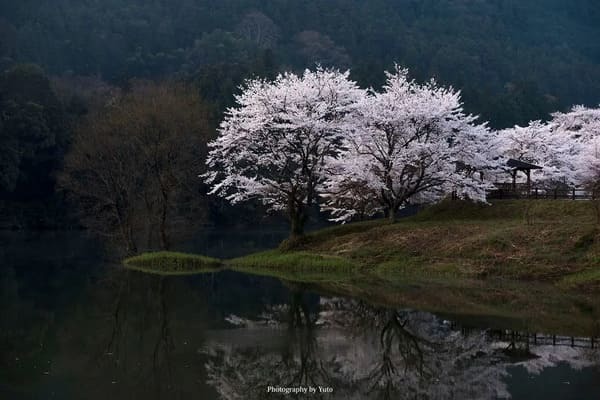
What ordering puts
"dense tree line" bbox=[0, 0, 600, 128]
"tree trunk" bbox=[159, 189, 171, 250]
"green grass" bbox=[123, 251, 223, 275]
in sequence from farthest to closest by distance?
1. "dense tree line" bbox=[0, 0, 600, 128]
2. "tree trunk" bbox=[159, 189, 171, 250]
3. "green grass" bbox=[123, 251, 223, 275]

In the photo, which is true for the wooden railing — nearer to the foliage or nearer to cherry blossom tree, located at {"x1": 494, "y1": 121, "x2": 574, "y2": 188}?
cherry blossom tree, located at {"x1": 494, "y1": 121, "x2": 574, "y2": 188}

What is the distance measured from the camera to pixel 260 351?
1825 centimetres

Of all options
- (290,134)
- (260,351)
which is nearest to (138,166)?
(290,134)

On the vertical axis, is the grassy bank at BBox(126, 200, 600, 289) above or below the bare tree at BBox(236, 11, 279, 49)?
below

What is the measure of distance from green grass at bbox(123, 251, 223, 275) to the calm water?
769cm

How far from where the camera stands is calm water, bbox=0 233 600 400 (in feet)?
48.4

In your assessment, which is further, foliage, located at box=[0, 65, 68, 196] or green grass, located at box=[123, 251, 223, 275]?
foliage, located at box=[0, 65, 68, 196]

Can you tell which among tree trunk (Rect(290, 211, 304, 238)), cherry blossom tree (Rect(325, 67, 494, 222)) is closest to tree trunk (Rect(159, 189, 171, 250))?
tree trunk (Rect(290, 211, 304, 238))

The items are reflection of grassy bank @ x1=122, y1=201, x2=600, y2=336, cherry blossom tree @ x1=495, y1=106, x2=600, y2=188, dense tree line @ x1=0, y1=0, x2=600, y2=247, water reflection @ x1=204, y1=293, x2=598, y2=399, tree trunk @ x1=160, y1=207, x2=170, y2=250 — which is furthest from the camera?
dense tree line @ x1=0, y1=0, x2=600, y2=247

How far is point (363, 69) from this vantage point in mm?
113750

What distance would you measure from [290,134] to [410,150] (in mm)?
5799

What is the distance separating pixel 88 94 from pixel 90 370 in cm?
8201

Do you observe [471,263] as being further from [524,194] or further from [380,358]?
[380,358]

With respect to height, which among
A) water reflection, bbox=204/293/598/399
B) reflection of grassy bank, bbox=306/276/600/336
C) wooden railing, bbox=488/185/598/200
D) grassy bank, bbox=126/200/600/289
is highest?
wooden railing, bbox=488/185/598/200
